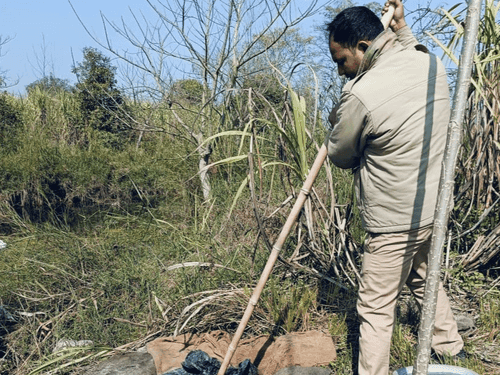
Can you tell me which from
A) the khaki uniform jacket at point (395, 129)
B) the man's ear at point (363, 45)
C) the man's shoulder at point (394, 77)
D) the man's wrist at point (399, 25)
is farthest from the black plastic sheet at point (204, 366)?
the man's wrist at point (399, 25)

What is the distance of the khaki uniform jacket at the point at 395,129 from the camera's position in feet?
7.06

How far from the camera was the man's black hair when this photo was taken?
7.43 ft

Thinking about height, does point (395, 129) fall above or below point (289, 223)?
above

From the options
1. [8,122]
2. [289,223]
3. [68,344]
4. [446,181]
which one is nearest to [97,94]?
[8,122]

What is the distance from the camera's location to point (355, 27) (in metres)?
2.26

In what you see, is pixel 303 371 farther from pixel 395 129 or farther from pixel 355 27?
pixel 355 27

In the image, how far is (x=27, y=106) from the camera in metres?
9.00

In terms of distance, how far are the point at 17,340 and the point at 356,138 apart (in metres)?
2.61

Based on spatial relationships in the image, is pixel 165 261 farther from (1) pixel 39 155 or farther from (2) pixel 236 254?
(1) pixel 39 155

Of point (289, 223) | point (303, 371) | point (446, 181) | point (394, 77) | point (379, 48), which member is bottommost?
point (303, 371)

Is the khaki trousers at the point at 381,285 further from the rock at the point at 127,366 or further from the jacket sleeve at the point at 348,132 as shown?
the rock at the point at 127,366

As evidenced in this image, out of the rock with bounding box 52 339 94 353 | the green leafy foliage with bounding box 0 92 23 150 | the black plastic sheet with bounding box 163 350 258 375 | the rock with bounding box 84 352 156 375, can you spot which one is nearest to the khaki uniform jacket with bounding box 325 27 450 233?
the black plastic sheet with bounding box 163 350 258 375

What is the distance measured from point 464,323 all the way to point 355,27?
193 cm

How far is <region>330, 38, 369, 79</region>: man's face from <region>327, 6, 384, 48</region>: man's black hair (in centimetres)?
2
